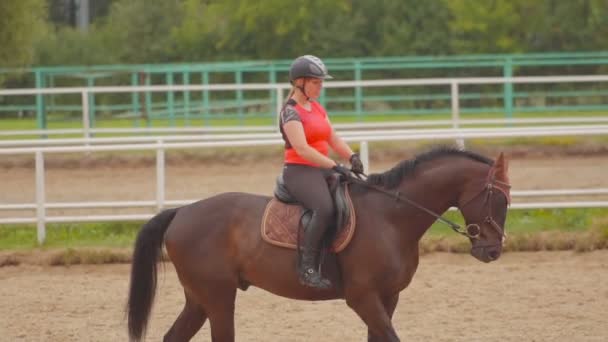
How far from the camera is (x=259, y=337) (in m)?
8.38

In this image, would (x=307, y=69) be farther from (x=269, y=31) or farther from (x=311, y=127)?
(x=269, y=31)

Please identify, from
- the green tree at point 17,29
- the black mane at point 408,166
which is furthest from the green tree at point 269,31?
the black mane at point 408,166

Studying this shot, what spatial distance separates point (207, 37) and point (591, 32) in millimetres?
13456

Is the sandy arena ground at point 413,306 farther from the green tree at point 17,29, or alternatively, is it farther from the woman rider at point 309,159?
the green tree at point 17,29

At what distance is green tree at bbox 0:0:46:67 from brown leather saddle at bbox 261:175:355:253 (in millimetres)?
14069

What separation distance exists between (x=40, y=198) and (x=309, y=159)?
6327mm

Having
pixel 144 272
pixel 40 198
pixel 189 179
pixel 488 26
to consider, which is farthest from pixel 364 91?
pixel 144 272

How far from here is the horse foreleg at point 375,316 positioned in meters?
6.58

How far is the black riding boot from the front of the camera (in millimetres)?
6730

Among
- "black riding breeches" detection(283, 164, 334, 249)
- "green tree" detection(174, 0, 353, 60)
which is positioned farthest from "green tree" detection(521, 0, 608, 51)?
"black riding breeches" detection(283, 164, 334, 249)

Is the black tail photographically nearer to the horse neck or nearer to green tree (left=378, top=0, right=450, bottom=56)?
the horse neck

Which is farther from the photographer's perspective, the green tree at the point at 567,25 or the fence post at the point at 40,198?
the green tree at the point at 567,25

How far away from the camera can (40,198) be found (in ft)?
40.3

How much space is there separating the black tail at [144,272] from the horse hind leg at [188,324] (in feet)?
1.05
